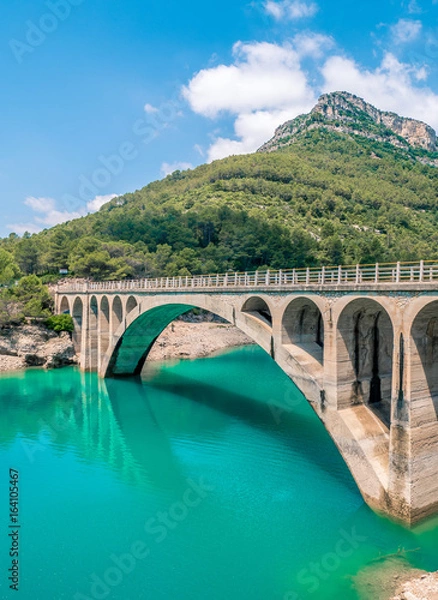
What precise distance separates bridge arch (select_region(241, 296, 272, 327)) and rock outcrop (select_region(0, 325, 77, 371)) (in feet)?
101

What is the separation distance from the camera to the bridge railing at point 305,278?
17.1 m

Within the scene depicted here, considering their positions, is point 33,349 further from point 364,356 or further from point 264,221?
point 264,221

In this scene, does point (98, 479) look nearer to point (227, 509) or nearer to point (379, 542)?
point (227, 509)

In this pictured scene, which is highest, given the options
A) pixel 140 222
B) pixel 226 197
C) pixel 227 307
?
pixel 226 197

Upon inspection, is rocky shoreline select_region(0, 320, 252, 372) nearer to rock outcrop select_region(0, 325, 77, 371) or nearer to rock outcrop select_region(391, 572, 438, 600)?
rock outcrop select_region(0, 325, 77, 371)

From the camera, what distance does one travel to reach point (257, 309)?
28594 mm

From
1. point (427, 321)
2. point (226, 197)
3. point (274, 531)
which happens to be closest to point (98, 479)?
point (274, 531)

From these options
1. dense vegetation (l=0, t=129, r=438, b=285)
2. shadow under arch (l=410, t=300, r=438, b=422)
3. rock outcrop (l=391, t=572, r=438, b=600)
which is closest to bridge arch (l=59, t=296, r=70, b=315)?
dense vegetation (l=0, t=129, r=438, b=285)

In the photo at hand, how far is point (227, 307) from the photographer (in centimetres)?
2916

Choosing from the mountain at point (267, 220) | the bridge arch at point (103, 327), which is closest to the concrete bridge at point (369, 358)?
the bridge arch at point (103, 327)

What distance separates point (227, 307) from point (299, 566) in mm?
17404

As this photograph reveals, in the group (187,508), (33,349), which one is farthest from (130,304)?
(187,508)

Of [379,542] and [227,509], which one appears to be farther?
[227,509]

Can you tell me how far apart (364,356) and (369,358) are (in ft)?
1.29
